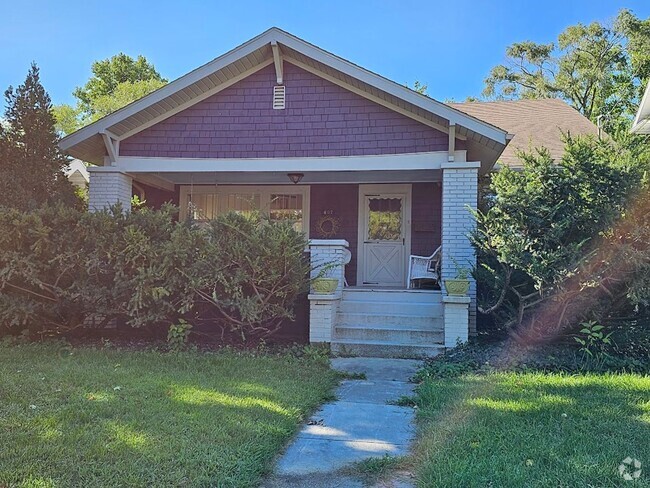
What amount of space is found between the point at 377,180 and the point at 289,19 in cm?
Result: 524

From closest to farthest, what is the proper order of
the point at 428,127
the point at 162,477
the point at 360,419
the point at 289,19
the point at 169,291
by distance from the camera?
the point at 162,477
the point at 360,419
the point at 169,291
the point at 428,127
the point at 289,19

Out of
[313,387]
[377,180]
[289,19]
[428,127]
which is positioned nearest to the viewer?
[313,387]

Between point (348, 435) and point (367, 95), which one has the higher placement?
point (367, 95)

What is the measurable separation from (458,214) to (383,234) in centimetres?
272

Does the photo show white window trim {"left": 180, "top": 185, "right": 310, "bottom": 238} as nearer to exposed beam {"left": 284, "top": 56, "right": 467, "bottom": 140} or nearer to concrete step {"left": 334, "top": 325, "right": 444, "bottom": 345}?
exposed beam {"left": 284, "top": 56, "right": 467, "bottom": 140}

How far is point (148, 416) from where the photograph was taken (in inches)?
142

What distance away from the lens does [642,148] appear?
5.91 m

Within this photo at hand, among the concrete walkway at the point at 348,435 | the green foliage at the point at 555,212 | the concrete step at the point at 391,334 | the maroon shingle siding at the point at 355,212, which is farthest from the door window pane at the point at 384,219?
the concrete walkway at the point at 348,435

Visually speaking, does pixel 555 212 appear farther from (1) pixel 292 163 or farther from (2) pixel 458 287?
(1) pixel 292 163

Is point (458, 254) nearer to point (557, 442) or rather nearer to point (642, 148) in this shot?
point (642, 148)

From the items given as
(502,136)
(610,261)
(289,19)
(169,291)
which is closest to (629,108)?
(289,19)

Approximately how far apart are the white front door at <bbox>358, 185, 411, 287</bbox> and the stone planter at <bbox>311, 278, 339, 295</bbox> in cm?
312

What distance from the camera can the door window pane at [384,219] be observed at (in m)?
10.1

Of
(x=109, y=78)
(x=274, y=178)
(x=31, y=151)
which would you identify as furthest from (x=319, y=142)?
(x=109, y=78)
